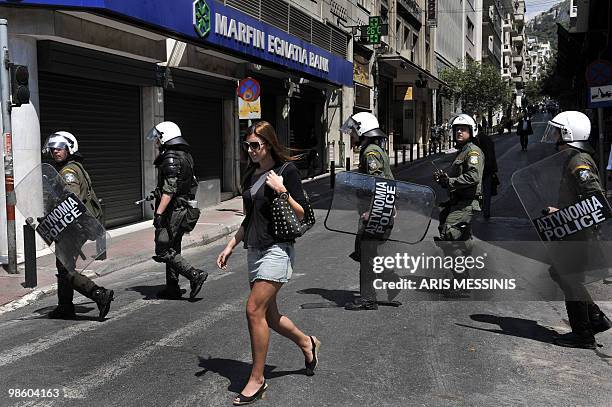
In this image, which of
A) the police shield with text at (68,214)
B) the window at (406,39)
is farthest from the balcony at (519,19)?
the police shield with text at (68,214)

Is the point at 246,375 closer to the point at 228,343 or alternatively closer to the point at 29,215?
the point at 228,343

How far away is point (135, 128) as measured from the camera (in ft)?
46.6

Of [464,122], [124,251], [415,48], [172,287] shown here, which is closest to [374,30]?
[415,48]

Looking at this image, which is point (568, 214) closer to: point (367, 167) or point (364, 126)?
point (367, 167)

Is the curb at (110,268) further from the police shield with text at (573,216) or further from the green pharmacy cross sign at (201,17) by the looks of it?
the police shield with text at (573,216)

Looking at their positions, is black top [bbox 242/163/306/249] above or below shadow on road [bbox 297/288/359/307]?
above

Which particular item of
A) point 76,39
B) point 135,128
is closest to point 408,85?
point 135,128

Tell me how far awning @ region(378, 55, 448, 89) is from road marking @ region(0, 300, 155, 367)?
95.1 feet

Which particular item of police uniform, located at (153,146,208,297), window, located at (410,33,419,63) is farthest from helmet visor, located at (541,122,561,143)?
window, located at (410,33,419,63)

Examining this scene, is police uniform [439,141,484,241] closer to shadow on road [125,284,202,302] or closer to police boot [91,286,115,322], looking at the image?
shadow on road [125,284,202,302]

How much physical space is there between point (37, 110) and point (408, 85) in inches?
1334

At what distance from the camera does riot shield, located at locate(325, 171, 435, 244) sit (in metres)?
6.25

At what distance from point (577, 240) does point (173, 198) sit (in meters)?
4.04

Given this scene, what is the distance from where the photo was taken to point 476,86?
50.7 m
